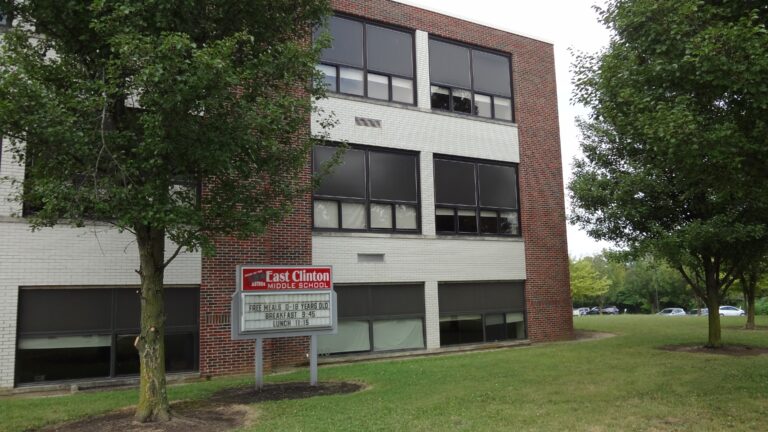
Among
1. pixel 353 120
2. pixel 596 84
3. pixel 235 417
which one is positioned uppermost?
pixel 353 120

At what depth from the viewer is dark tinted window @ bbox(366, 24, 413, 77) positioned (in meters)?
16.5

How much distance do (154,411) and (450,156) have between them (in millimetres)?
11368

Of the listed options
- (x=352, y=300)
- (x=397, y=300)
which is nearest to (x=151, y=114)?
(x=352, y=300)

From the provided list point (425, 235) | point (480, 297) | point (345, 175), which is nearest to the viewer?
point (345, 175)

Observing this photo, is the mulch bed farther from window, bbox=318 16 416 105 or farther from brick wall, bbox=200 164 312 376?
window, bbox=318 16 416 105

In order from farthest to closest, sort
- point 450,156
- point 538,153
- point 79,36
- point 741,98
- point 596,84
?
point 538,153 → point 450,156 → point 596,84 → point 79,36 → point 741,98

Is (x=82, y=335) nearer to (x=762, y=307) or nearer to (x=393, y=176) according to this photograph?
(x=393, y=176)

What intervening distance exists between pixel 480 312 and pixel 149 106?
12303mm

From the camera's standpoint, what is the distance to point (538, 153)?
19188mm

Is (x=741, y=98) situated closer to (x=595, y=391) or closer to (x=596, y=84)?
(x=596, y=84)

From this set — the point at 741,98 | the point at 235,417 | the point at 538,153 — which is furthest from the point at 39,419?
the point at 538,153

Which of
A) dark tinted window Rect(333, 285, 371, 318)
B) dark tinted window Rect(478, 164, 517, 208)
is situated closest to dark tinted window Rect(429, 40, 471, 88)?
dark tinted window Rect(478, 164, 517, 208)

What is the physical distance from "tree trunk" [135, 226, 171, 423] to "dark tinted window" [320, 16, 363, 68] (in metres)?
8.49

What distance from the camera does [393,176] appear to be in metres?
16.4
